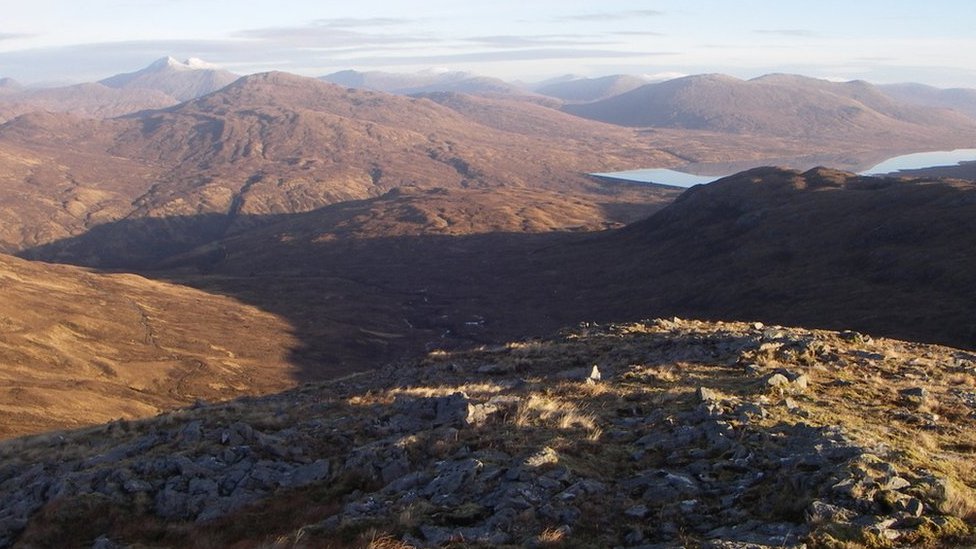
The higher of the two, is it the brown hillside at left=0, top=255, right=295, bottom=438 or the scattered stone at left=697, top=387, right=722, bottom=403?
the scattered stone at left=697, top=387, right=722, bottom=403

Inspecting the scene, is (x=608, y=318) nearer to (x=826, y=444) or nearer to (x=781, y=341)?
(x=781, y=341)

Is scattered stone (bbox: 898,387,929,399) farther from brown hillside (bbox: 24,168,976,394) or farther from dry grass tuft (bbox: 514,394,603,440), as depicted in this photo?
brown hillside (bbox: 24,168,976,394)

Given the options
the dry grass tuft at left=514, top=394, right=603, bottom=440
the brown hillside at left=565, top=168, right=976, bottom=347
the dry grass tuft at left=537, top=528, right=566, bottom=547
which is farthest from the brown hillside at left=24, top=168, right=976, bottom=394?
the dry grass tuft at left=537, top=528, right=566, bottom=547

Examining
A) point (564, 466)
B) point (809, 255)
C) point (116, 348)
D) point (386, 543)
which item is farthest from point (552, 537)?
point (809, 255)

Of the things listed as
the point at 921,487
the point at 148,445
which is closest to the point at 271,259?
the point at 148,445

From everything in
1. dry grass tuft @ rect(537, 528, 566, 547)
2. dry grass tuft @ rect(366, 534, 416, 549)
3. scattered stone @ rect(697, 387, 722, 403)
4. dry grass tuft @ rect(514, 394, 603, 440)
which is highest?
dry grass tuft @ rect(537, 528, 566, 547)

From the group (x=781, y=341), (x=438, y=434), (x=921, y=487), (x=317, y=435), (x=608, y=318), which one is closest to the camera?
(x=921, y=487)

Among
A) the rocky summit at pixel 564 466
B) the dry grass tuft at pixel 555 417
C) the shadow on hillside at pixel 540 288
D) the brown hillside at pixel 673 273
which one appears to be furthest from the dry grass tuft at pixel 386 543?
the shadow on hillside at pixel 540 288

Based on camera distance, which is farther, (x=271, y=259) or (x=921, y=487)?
(x=271, y=259)
